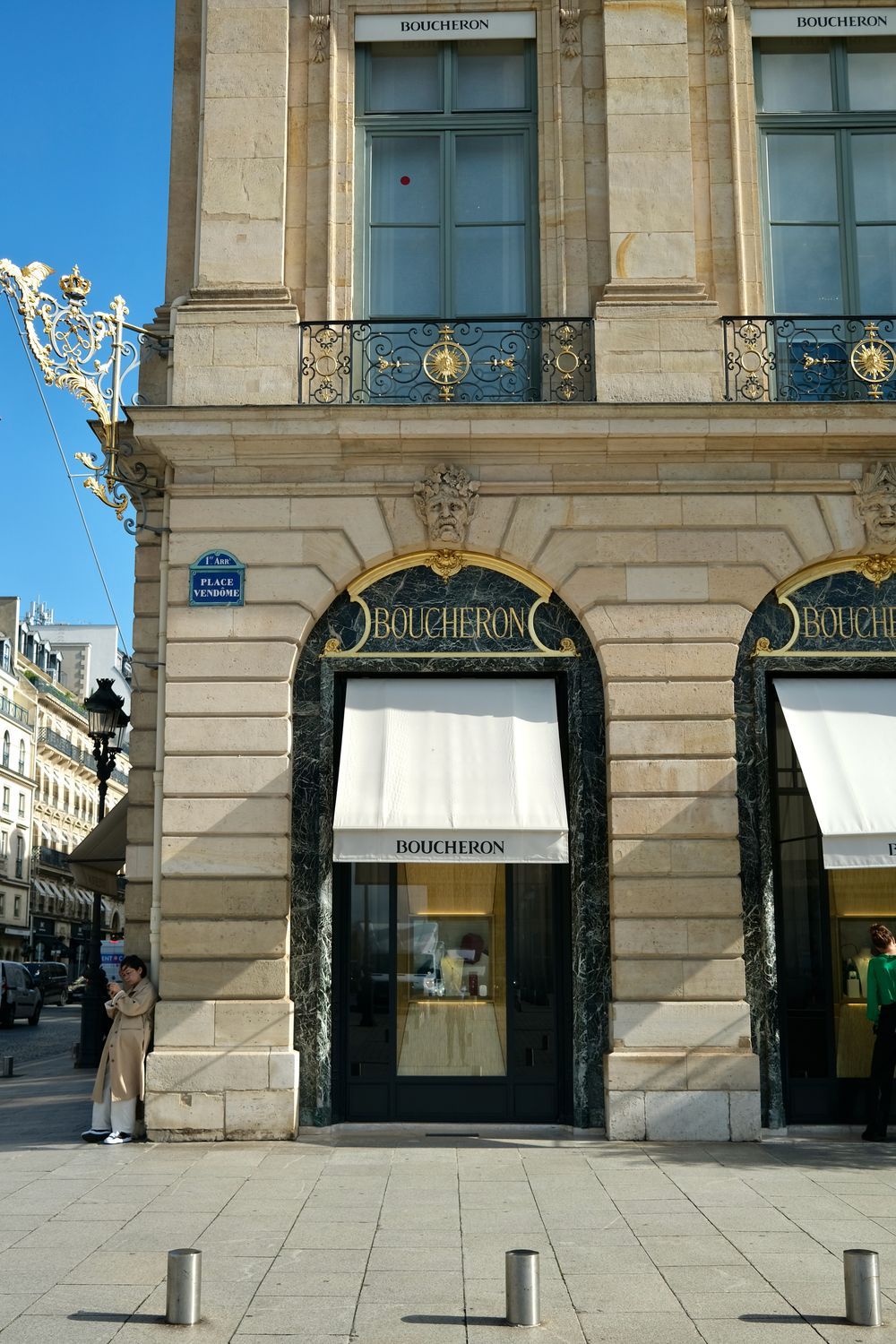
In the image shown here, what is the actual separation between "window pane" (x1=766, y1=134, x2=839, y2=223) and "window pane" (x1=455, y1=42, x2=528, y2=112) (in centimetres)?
255

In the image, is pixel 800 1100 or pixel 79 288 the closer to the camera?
pixel 800 1100

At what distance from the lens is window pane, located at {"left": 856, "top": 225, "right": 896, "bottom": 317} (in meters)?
13.5

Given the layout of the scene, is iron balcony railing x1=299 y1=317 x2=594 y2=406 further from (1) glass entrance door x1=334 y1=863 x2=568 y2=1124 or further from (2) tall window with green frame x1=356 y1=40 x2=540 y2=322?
(1) glass entrance door x1=334 y1=863 x2=568 y2=1124

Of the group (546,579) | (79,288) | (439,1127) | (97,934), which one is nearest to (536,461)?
(546,579)

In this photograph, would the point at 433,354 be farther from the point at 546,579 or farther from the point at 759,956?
the point at 759,956

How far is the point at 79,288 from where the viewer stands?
43.5 feet

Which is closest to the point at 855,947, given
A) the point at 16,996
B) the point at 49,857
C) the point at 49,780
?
the point at 16,996

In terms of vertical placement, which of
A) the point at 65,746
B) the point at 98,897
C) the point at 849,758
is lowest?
the point at 98,897

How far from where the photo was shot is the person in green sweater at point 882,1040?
38.6 ft

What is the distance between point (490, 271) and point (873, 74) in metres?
4.39

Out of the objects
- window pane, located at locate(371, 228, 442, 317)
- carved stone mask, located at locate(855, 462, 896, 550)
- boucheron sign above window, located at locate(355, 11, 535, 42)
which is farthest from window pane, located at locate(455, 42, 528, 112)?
carved stone mask, located at locate(855, 462, 896, 550)

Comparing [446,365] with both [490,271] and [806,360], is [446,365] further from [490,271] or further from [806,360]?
[806,360]

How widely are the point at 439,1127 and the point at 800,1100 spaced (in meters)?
3.16

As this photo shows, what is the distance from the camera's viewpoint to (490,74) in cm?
1394
